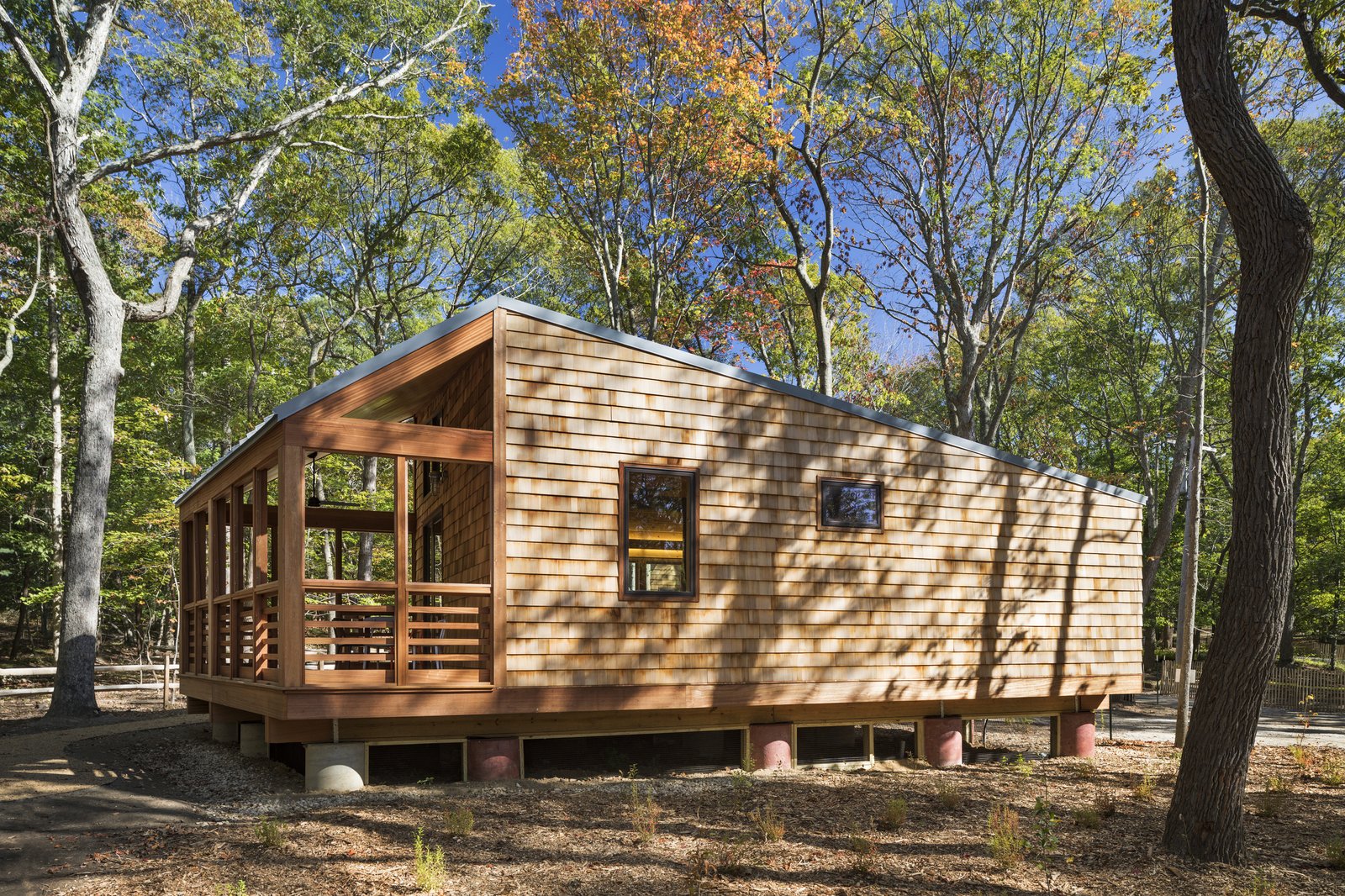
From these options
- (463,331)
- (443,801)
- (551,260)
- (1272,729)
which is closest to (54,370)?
(551,260)

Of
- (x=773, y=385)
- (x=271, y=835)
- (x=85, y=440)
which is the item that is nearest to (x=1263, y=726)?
(x=773, y=385)

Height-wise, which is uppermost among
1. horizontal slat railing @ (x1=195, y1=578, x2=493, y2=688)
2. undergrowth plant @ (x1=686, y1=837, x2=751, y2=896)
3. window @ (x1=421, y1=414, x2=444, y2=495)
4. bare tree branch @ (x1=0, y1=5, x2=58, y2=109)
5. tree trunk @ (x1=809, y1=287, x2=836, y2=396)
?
bare tree branch @ (x1=0, y1=5, x2=58, y2=109)

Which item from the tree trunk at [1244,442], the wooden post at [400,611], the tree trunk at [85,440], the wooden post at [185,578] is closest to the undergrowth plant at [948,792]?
the tree trunk at [1244,442]

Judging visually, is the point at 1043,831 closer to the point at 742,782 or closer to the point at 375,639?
the point at 742,782

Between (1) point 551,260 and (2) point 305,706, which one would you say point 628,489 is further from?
(1) point 551,260

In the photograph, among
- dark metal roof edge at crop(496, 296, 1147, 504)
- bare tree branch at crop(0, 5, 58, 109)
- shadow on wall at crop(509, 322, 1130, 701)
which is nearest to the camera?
shadow on wall at crop(509, 322, 1130, 701)

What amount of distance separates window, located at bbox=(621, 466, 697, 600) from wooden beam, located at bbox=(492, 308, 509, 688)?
140 centimetres

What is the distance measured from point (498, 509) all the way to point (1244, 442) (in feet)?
23.1

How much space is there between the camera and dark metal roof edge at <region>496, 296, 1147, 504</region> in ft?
34.5

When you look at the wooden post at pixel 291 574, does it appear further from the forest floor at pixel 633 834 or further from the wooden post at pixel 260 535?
the forest floor at pixel 633 834

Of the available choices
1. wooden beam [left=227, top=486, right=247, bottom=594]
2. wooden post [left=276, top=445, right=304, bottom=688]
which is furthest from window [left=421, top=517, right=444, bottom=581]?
wooden post [left=276, top=445, right=304, bottom=688]

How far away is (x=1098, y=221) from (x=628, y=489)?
1452cm

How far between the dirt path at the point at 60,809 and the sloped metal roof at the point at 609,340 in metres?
3.63

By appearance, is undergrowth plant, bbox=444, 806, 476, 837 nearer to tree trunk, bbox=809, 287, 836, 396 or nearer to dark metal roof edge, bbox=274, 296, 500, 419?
dark metal roof edge, bbox=274, 296, 500, 419
